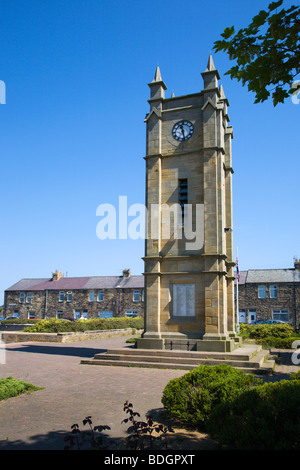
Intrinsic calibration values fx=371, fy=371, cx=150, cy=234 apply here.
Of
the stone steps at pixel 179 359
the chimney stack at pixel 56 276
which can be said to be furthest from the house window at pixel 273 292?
the chimney stack at pixel 56 276

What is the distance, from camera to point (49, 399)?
967 centimetres

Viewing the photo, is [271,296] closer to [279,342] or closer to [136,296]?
[136,296]

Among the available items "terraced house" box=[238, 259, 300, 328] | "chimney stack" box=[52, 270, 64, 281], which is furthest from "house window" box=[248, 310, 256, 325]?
"chimney stack" box=[52, 270, 64, 281]

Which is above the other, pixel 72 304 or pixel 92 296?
pixel 92 296

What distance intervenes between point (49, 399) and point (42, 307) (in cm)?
4791

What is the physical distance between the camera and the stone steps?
45.9 ft

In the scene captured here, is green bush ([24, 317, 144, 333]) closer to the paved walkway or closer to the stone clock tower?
the paved walkway

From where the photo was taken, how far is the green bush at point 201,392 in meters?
7.23

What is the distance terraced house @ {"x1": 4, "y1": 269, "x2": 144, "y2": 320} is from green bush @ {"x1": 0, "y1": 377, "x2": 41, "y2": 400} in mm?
40323

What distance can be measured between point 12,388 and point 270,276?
41.2 metres

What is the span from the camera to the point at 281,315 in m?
44.8

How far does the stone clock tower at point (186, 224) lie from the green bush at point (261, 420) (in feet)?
30.0

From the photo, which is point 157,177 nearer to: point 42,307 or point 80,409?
point 80,409

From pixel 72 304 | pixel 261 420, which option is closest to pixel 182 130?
pixel 261 420
